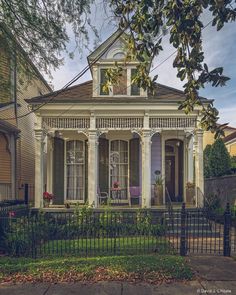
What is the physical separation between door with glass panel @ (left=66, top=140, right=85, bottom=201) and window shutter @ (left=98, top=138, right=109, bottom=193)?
0.75m

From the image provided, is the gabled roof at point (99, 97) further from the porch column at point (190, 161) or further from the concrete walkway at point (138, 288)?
the concrete walkway at point (138, 288)

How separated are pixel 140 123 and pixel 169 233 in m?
4.70

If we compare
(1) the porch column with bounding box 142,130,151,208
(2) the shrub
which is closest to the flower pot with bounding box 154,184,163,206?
(1) the porch column with bounding box 142,130,151,208

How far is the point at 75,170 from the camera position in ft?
50.9

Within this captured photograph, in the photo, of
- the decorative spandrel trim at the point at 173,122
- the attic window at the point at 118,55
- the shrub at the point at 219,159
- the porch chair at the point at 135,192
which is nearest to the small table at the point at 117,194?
the porch chair at the point at 135,192

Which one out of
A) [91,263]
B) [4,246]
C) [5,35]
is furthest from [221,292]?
[5,35]

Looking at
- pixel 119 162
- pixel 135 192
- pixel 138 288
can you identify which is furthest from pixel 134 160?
pixel 138 288

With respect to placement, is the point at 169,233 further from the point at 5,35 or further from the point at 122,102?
the point at 5,35

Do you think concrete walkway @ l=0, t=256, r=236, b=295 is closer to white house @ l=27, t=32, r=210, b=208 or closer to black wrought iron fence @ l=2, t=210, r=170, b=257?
black wrought iron fence @ l=2, t=210, r=170, b=257

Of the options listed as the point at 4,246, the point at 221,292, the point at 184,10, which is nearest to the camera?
the point at 184,10

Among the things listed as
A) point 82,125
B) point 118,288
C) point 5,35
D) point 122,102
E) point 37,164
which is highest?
point 5,35

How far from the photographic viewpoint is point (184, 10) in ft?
15.5

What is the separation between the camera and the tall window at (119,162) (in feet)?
50.7

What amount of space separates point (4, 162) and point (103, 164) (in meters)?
4.32
